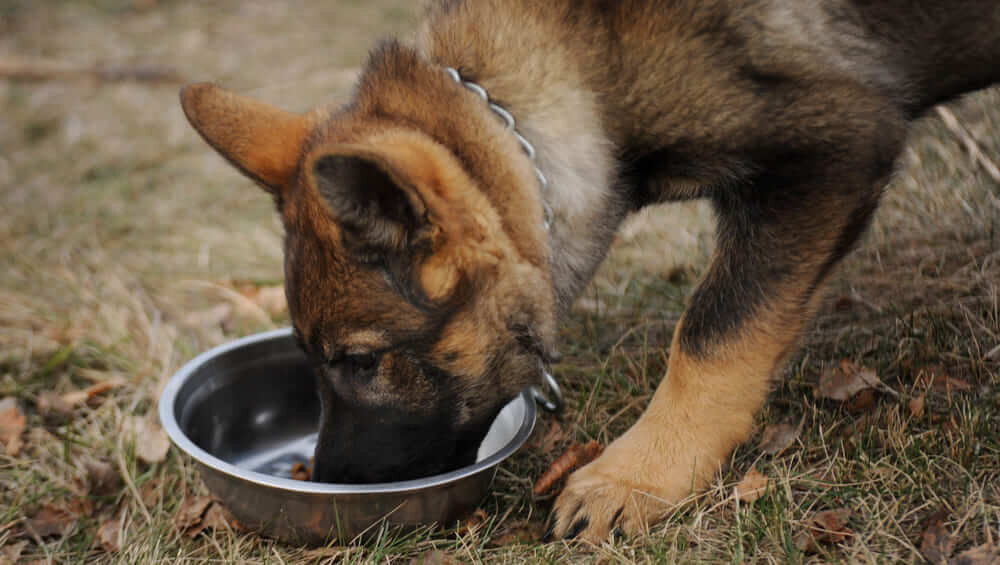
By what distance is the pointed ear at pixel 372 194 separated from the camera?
1876 mm

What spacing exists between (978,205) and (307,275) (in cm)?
292

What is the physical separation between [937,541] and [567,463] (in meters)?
1.12

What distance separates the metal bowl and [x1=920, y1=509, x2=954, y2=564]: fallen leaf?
3.83 ft

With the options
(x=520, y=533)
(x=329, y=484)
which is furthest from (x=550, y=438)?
(x=329, y=484)

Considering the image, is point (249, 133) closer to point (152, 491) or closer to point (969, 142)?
point (152, 491)

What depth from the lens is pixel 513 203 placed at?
7.79 feet

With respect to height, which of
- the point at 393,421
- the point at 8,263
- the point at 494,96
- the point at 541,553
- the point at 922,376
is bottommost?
the point at 8,263

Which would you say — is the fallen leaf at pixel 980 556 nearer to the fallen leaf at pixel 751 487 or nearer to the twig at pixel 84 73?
the fallen leaf at pixel 751 487

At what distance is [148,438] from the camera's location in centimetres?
334

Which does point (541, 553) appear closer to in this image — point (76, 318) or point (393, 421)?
point (393, 421)

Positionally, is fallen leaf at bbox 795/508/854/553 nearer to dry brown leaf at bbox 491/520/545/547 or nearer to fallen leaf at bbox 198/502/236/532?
dry brown leaf at bbox 491/520/545/547

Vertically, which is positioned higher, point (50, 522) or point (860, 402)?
point (860, 402)

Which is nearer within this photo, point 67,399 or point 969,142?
point 67,399

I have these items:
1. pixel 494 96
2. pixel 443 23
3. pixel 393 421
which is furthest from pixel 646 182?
pixel 393 421
